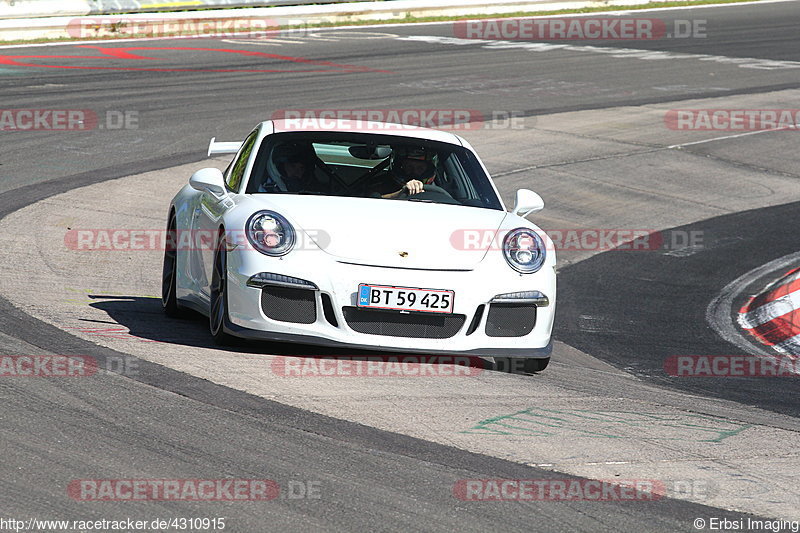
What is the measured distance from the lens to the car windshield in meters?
7.43

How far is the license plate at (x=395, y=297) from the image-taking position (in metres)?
6.45

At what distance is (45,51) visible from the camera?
2316 centimetres

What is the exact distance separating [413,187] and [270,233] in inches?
49.7

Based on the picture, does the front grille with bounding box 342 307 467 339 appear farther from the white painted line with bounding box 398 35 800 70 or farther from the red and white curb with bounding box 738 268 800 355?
the white painted line with bounding box 398 35 800 70

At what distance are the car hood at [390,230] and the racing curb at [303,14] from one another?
1904cm

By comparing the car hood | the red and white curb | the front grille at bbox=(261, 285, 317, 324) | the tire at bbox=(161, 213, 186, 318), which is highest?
the car hood

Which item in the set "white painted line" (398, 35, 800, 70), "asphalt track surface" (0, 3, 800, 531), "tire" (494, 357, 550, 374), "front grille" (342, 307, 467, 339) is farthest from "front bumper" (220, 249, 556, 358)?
"white painted line" (398, 35, 800, 70)

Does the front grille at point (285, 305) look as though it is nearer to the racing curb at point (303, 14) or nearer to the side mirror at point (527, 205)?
the side mirror at point (527, 205)

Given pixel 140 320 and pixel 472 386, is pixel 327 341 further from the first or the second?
pixel 140 320

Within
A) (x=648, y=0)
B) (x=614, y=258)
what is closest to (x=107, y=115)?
(x=614, y=258)

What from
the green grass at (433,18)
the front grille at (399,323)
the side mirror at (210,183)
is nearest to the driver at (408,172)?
the side mirror at (210,183)

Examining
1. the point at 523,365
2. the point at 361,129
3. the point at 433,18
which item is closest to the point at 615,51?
the point at 433,18

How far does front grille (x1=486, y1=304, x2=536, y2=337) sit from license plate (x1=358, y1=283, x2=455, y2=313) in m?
0.39

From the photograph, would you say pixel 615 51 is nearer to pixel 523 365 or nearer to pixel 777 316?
pixel 777 316
